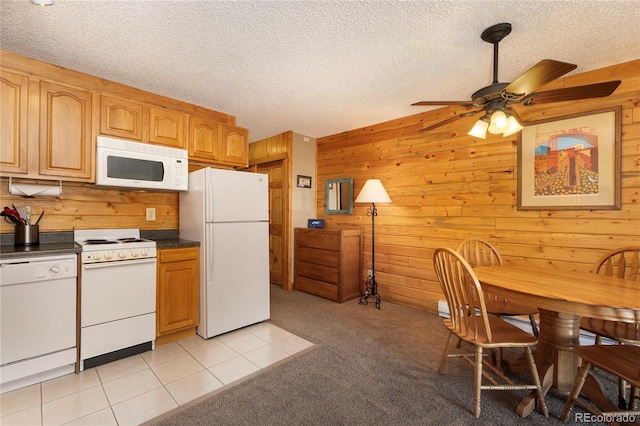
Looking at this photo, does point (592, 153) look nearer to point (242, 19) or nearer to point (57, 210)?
point (242, 19)

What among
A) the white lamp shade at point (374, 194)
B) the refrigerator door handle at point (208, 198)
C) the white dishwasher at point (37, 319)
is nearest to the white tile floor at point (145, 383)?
the white dishwasher at point (37, 319)

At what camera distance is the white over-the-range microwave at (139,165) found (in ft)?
7.80

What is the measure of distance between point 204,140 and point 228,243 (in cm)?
117

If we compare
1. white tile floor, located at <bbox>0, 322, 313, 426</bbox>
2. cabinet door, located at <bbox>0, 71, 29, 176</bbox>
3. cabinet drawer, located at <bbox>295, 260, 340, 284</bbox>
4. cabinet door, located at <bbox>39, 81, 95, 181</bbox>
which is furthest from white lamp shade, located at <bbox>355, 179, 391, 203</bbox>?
cabinet door, located at <bbox>0, 71, 29, 176</bbox>

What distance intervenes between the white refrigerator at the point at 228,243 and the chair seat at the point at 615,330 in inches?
101

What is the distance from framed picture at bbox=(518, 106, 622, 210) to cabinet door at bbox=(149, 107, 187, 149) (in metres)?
3.32

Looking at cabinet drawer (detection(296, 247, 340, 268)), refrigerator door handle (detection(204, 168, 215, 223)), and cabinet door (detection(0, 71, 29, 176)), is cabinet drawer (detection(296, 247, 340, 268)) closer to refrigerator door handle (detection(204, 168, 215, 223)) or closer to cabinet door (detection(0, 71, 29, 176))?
refrigerator door handle (detection(204, 168, 215, 223))

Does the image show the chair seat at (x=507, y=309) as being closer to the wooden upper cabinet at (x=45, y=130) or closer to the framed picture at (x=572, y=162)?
the framed picture at (x=572, y=162)

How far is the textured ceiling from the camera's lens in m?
1.71

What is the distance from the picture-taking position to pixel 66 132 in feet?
7.45

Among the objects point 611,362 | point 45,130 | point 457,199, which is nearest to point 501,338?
point 611,362

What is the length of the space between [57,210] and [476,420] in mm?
3456

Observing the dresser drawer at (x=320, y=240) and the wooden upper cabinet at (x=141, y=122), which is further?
the dresser drawer at (x=320, y=240)
